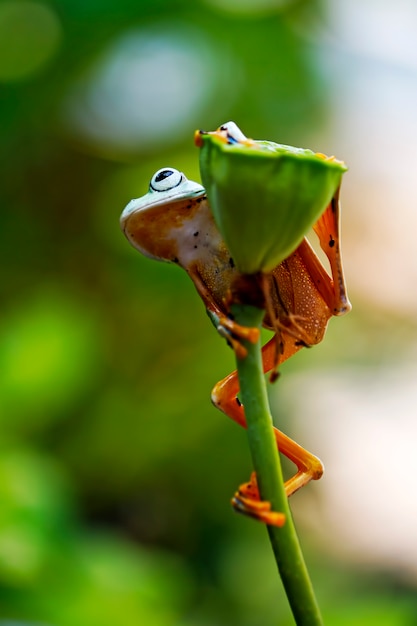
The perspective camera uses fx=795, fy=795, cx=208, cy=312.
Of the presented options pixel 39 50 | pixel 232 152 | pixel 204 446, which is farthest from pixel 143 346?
pixel 232 152

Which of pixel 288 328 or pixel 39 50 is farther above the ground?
pixel 288 328

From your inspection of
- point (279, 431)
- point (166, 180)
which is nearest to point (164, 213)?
point (166, 180)

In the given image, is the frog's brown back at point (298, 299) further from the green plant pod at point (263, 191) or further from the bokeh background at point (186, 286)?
the bokeh background at point (186, 286)

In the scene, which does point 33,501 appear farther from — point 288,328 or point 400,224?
point 400,224

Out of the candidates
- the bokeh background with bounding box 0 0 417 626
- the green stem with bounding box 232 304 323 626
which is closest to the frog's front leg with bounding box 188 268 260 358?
the green stem with bounding box 232 304 323 626

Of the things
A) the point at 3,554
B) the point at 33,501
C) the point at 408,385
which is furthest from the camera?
the point at 408,385

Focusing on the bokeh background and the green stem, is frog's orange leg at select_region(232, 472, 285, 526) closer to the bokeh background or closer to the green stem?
the green stem
